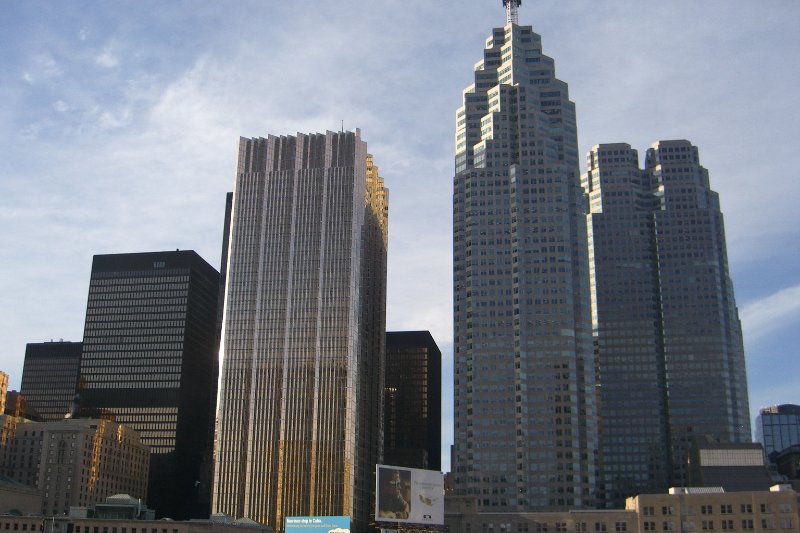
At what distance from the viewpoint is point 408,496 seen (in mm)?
148625

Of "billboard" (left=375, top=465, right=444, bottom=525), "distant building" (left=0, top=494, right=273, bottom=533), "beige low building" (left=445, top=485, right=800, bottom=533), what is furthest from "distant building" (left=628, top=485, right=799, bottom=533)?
"distant building" (left=0, top=494, right=273, bottom=533)

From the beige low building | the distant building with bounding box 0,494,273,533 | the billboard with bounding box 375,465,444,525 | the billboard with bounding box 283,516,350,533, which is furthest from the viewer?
the beige low building

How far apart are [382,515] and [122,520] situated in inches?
2135

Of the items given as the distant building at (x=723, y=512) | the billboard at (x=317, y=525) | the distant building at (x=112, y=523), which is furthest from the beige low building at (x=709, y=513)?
the distant building at (x=112, y=523)

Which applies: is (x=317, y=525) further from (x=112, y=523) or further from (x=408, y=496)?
(x=112, y=523)

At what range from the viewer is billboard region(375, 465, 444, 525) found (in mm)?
146125

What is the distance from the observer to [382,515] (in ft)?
474

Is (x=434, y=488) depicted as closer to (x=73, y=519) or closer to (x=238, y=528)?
(x=238, y=528)

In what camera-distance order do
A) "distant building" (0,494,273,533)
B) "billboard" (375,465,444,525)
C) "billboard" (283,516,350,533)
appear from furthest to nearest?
"distant building" (0,494,273,533) < "billboard" (283,516,350,533) < "billboard" (375,465,444,525)

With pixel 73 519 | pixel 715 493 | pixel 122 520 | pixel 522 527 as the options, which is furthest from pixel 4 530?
pixel 715 493

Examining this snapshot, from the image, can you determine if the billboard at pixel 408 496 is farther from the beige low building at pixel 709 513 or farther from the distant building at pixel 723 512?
the distant building at pixel 723 512

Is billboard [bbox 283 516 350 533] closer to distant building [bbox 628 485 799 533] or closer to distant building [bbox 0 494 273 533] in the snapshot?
distant building [bbox 0 494 273 533]

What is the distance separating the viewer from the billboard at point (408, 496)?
146 m

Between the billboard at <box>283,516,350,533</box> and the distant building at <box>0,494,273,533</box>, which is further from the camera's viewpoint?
the distant building at <box>0,494,273,533</box>
